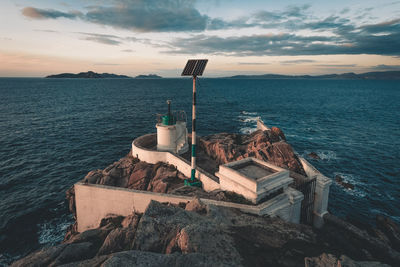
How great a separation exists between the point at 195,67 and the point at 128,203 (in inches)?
545

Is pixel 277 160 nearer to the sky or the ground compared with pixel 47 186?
nearer to the sky

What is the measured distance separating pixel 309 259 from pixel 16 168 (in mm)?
44170

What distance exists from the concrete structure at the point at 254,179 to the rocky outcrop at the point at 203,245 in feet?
5.99

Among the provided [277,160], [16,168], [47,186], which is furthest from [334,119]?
[16,168]

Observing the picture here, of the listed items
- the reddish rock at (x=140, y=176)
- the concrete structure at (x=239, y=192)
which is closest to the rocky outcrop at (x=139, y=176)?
the reddish rock at (x=140, y=176)

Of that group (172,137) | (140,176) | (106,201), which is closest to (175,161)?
(172,137)

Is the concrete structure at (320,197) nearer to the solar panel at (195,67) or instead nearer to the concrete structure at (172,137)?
the solar panel at (195,67)

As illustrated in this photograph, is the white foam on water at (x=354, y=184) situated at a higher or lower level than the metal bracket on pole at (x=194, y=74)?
lower

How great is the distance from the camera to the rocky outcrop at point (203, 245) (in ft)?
30.0

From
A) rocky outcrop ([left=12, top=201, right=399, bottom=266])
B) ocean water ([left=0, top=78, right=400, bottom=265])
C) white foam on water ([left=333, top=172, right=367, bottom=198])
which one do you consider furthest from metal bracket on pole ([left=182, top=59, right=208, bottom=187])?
white foam on water ([left=333, top=172, right=367, bottom=198])

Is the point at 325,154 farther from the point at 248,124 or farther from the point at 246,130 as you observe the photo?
the point at 248,124

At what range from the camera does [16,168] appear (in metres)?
36.2

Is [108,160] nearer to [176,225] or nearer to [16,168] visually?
[16,168]

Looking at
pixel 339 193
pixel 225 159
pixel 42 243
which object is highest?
pixel 225 159
